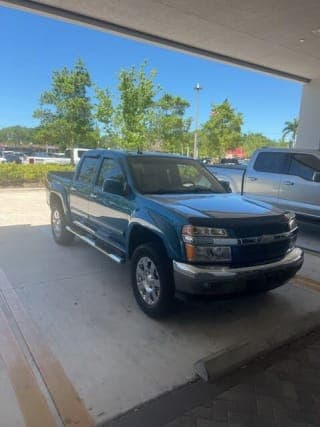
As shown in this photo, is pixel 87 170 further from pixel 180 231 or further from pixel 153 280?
pixel 180 231

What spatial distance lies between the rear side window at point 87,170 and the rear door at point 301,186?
15.2 feet

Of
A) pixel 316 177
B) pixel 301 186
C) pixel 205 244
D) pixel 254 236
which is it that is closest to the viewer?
pixel 205 244

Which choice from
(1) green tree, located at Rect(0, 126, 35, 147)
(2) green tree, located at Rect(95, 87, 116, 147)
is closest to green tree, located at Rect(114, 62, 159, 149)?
(2) green tree, located at Rect(95, 87, 116, 147)

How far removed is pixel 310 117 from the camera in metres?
12.4

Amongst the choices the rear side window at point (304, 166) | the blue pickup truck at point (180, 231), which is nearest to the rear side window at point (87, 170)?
the blue pickup truck at point (180, 231)

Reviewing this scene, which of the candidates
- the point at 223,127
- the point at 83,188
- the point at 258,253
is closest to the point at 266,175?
the point at 83,188

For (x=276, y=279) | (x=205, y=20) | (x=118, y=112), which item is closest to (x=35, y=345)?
(x=276, y=279)

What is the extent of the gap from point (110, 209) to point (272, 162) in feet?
17.0

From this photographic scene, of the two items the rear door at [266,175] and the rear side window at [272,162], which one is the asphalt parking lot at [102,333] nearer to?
the rear door at [266,175]

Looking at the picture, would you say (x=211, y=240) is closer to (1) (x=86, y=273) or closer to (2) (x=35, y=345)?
(2) (x=35, y=345)

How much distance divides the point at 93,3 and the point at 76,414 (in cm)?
719

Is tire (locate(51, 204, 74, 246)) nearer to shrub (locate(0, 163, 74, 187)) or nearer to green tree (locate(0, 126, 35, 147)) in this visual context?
shrub (locate(0, 163, 74, 187))

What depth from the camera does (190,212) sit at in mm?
3338

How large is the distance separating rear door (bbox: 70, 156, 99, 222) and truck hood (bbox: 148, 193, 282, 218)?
5.47 ft
